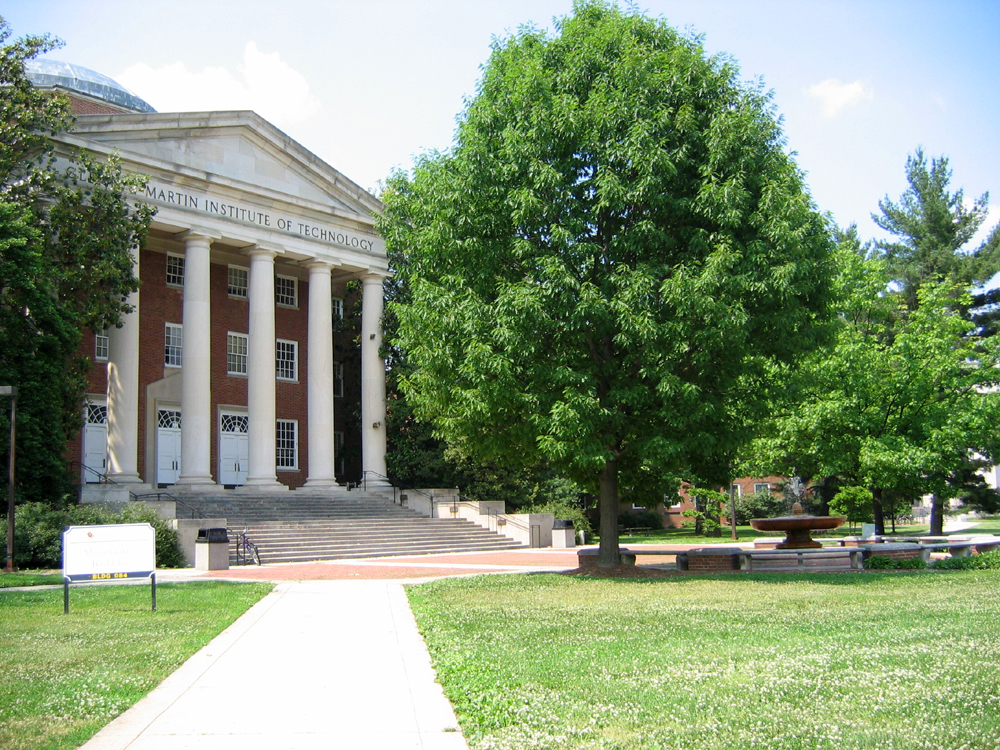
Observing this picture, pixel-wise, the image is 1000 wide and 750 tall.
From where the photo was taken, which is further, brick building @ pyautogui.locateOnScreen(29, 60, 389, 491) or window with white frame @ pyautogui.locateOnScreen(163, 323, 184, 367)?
window with white frame @ pyautogui.locateOnScreen(163, 323, 184, 367)

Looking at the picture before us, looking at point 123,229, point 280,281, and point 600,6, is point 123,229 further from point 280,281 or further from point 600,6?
point 600,6

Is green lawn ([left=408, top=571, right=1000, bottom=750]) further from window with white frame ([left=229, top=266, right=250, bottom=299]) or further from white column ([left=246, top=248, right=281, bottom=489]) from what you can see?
window with white frame ([left=229, top=266, right=250, bottom=299])

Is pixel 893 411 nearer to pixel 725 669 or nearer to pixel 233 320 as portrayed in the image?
pixel 725 669

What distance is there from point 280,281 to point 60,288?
46.1 ft

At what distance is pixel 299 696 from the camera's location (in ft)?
24.0

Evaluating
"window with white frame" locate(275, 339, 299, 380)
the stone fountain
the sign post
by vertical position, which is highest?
"window with white frame" locate(275, 339, 299, 380)

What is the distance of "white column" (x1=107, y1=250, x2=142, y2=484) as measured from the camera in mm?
28406

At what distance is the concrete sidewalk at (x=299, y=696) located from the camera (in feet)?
19.5

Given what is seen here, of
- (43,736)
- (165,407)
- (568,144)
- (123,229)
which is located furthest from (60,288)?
(43,736)

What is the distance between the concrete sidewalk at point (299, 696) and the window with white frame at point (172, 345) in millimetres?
25655

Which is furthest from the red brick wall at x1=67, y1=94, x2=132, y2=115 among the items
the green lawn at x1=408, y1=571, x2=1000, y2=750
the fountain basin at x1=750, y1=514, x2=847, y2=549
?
the green lawn at x1=408, y1=571, x2=1000, y2=750

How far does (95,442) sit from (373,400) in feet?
34.1

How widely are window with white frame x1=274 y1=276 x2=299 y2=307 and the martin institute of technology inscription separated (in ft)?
15.2

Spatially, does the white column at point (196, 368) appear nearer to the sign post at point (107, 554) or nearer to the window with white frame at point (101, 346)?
the window with white frame at point (101, 346)
